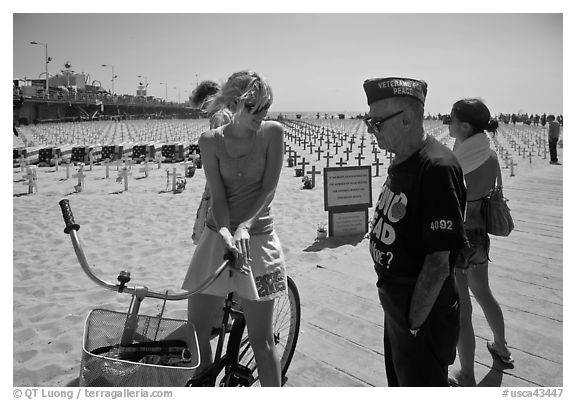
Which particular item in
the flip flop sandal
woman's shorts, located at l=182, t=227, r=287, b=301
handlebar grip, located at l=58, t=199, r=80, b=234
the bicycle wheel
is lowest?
the flip flop sandal

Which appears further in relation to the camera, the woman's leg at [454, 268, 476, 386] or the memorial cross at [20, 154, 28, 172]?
the memorial cross at [20, 154, 28, 172]

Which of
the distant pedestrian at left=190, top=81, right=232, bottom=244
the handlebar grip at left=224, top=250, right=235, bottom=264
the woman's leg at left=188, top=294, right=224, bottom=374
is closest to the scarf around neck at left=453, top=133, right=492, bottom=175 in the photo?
the distant pedestrian at left=190, top=81, right=232, bottom=244

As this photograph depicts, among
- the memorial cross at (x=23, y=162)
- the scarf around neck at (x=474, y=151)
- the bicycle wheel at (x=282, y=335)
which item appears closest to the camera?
the bicycle wheel at (x=282, y=335)

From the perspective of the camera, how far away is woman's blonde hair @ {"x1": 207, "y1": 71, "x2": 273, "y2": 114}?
214 cm

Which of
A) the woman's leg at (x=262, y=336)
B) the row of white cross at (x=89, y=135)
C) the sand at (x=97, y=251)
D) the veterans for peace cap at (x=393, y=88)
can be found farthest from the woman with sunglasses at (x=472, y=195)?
the row of white cross at (x=89, y=135)

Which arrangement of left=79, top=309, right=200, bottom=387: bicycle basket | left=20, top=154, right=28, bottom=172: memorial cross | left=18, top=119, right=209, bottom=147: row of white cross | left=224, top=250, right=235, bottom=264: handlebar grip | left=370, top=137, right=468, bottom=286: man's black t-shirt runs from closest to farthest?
left=79, top=309, right=200, bottom=387: bicycle basket → left=370, top=137, right=468, bottom=286: man's black t-shirt → left=224, top=250, right=235, bottom=264: handlebar grip → left=20, top=154, right=28, bottom=172: memorial cross → left=18, top=119, right=209, bottom=147: row of white cross

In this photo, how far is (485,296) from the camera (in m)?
2.99

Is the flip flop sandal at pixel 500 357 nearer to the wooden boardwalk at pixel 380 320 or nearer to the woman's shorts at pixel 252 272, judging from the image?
the wooden boardwalk at pixel 380 320

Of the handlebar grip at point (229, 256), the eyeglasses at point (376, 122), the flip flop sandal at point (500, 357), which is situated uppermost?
the eyeglasses at point (376, 122)

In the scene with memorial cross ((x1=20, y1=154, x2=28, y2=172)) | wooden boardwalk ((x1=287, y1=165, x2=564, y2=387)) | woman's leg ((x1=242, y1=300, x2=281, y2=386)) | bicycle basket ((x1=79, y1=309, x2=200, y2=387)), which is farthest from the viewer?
memorial cross ((x1=20, y1=154, x2=28, y2=172))

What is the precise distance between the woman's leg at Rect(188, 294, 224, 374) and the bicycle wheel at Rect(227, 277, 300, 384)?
0.13 metres

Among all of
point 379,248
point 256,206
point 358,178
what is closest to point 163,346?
point 256,206

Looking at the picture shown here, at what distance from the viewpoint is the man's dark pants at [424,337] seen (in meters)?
1.90

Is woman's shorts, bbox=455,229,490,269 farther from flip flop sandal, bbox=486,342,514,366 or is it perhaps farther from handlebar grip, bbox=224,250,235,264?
handlebar grip, bbox=224,250,235,264
